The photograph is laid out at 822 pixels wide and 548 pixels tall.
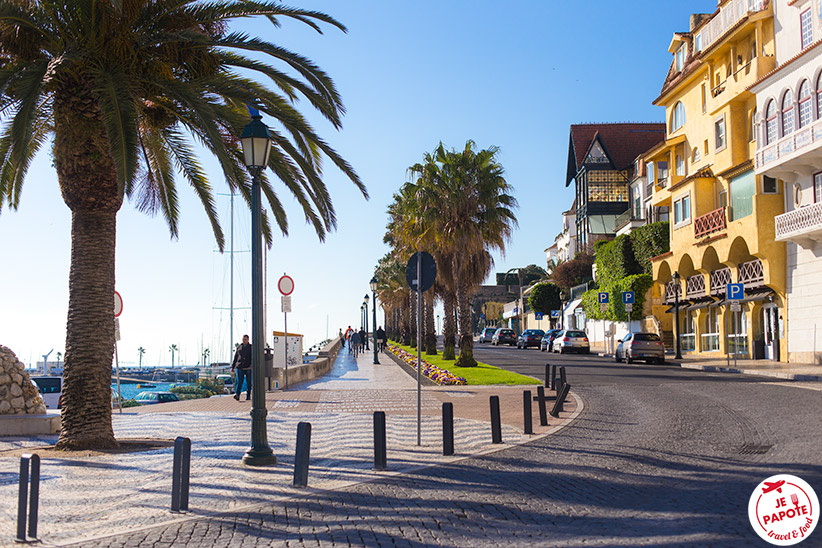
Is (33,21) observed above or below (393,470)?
above

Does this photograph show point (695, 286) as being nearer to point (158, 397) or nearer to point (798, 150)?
point (798, 150)

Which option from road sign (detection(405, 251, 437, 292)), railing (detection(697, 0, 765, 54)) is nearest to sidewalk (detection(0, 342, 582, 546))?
road sign (detection(405, 251, 437, 292))

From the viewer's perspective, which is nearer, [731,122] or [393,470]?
[393,470]

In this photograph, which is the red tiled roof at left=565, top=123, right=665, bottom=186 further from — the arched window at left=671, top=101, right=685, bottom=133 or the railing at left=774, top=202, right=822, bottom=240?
the railing at left=774, top=202, right=822, bottom=240

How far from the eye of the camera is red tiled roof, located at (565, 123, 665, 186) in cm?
7406

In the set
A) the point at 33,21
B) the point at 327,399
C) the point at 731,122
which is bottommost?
the point at 327,399

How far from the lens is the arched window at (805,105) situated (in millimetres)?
29000

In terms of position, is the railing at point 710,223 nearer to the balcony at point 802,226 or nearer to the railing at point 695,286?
the railing at point 695,286

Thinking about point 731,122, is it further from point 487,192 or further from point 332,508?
point 332,508

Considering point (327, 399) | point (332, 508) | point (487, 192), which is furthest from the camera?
point (487, 192)

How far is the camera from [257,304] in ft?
33.0

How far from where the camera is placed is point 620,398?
18.8 meters

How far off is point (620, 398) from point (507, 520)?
12611 mm

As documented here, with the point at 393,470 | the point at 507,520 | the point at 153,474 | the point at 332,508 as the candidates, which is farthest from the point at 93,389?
the point at 507,520
